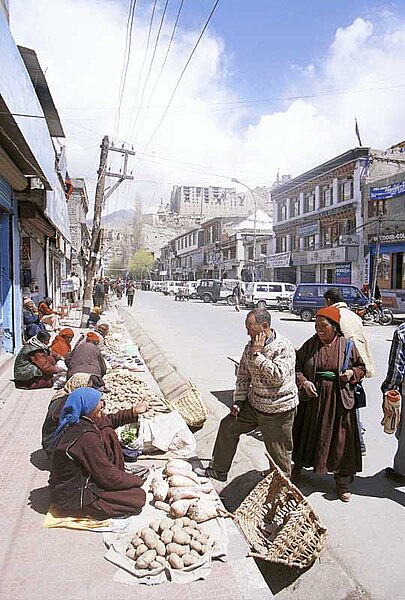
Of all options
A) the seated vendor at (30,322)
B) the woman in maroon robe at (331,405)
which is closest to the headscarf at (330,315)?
the woman in maroon robe at (331,405)

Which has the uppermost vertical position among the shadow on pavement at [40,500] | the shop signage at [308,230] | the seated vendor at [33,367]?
the shop signage at [308,230]

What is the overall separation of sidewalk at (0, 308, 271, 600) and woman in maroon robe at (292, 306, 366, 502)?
4.38 feet

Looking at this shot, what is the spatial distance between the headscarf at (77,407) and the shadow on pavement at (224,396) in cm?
438

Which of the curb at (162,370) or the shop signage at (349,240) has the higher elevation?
the shop signage at (349,240)

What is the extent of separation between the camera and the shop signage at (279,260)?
46.0 metres

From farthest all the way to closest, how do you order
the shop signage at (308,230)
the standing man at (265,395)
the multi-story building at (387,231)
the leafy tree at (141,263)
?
the leafy tree at (141,263), the shop signage at (308,230), the multi-story building at (387,231), the standing man at (265,395)

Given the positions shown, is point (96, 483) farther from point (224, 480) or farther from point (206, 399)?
point (206, 399)

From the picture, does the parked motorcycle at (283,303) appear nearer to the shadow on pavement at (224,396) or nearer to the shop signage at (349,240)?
the shop signage at (349,240)

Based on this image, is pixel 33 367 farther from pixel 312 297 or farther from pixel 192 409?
pixel 312 297

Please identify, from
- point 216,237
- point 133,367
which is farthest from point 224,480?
point 216,237

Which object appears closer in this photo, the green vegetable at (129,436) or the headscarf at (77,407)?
the headscarf at (77,407)

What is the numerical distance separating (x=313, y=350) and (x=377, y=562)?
5.79 feet

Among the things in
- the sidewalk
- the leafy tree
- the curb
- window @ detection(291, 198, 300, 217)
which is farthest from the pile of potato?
the leafy tree

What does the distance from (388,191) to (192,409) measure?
29.1m
